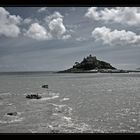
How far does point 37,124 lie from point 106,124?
248 centimetres

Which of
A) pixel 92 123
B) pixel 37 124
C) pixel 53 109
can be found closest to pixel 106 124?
pixel 92 123

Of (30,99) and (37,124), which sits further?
(30,99)
